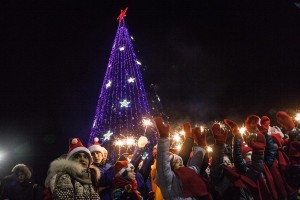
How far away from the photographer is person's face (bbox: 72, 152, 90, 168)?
140 inches

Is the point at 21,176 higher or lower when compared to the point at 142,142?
lower

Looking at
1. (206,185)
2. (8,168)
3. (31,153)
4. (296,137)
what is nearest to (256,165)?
(206,185)

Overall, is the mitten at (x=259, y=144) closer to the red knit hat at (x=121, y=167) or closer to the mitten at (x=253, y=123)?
the mitten at (x=253, y=123)

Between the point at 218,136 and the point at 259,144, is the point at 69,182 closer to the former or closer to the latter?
the point at 218,136

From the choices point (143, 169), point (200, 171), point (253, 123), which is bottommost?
point (200, 171)

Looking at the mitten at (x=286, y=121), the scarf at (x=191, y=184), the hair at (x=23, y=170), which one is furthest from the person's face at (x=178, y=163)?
the hair at (x=23, y=170)

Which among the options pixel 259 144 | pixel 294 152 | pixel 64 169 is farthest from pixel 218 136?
pixel 64 169

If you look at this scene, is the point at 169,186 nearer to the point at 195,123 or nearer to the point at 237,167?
the point at 237,167

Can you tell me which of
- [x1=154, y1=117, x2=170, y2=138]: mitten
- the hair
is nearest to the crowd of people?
[x1=154, y1=117, x2=170, y2=138]: mitten

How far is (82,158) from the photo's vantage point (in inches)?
141

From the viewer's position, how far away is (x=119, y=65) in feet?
38.2

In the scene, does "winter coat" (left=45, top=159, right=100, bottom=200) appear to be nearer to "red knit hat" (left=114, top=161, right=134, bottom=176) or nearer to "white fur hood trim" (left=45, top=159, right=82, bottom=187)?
"white fur hood trim" (left=45, top=159, right=82, bottom=187)

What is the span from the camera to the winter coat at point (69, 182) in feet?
9.82

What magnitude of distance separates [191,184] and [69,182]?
1.40 m
